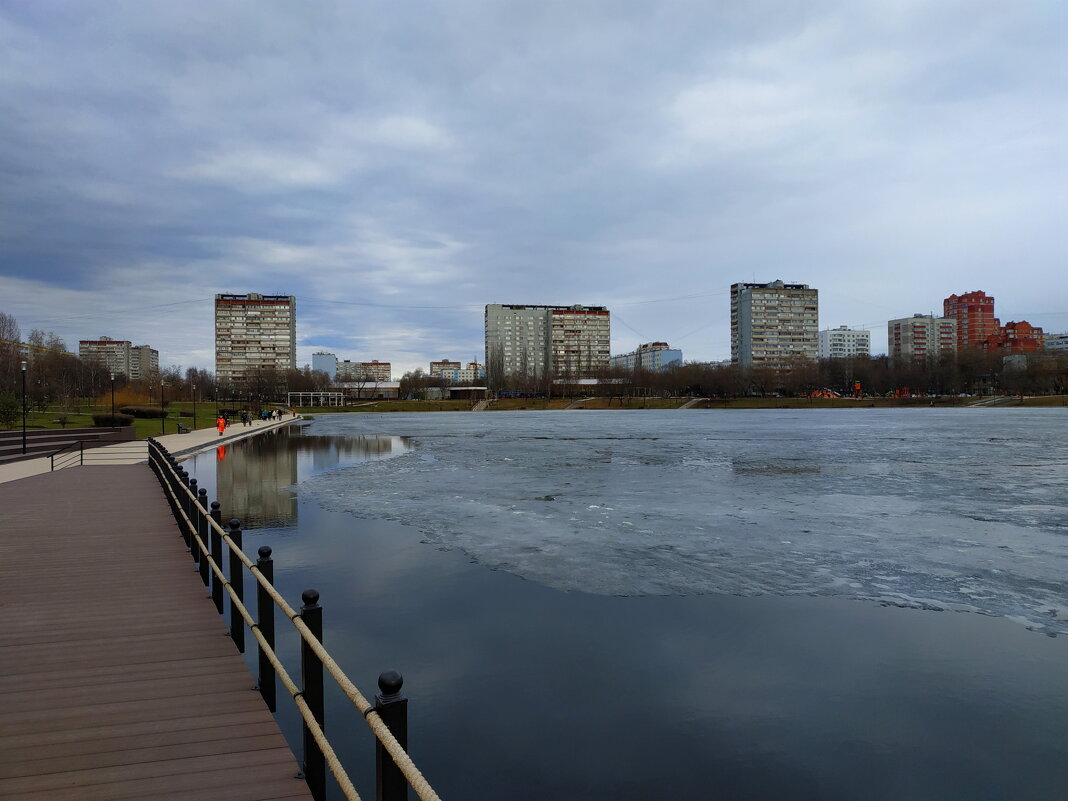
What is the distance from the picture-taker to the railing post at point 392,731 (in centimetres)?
239

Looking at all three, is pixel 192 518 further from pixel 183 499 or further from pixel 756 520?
pixel 756 520

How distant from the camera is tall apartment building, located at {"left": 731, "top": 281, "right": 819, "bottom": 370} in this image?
170000 millimetres

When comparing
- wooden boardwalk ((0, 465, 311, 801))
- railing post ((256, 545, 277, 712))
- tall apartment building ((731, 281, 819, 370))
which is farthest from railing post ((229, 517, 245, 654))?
tall apartment building ((731, 281, 819, 370))

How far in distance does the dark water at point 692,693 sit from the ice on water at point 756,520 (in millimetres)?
847

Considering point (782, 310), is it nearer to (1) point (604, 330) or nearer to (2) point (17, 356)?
(1) point (604, 330)

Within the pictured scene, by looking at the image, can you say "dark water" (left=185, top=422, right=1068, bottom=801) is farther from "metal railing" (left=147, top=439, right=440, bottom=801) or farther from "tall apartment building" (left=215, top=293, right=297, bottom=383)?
"tall apartment building" (left=215, top=293, right=297, bottom=383)

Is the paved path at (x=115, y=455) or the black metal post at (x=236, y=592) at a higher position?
the black metal post at (x=236, y=592)

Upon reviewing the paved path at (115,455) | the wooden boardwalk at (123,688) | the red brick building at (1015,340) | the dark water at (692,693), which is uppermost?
the red brick building at (1015,340)

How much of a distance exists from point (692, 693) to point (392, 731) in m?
3.58

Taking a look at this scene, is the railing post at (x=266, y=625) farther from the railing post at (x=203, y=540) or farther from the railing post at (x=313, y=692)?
the railing post at (x=203, y=540)

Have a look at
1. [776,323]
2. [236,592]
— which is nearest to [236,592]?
[236,592]

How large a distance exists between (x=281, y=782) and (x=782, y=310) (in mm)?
181863

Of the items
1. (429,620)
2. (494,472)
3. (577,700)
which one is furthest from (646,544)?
(494,472)

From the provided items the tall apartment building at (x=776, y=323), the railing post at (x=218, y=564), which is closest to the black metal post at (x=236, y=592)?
the railing post at (x=218, y=564)
